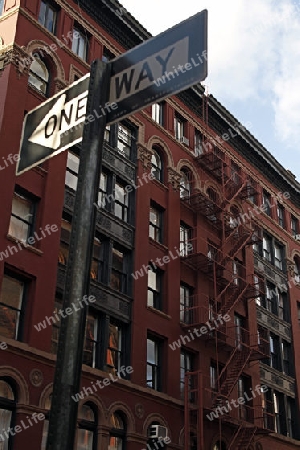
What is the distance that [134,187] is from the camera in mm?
29359

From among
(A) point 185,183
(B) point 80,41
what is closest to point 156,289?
(A) point 185,183

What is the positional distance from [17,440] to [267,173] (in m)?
30.6

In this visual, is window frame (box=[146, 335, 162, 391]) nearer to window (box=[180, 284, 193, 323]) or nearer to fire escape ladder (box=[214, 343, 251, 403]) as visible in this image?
window (box=[180, 284, 193, 323])

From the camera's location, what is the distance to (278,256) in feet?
142

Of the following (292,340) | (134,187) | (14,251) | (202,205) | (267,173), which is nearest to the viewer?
(14,251)

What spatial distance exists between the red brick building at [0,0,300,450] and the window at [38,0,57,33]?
0.11 m

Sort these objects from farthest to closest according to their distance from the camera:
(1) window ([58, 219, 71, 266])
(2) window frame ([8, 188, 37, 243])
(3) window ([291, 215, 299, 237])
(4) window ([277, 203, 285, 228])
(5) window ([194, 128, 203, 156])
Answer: (3) window ([291, 215, 299, 237]) < (4) window ([277, 203, 285, 228]) < (5) window ([194, 128, 203, 156]) < (1) window ([58, 219, 71, 266]) < (2) window frame ([8, 188, 37, 243])

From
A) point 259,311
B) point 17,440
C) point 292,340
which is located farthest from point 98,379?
point 292,340

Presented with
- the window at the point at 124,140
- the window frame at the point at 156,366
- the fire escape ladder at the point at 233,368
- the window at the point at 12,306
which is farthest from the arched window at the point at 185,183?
the window at the point at 12,306

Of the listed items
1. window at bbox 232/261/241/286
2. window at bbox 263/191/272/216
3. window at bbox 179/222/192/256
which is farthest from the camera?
window at bbox 263/191/272/216

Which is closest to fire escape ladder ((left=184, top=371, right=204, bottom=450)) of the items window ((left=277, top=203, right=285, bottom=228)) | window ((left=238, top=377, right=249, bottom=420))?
window ((left=238, top=377, right=249, bottom=420))

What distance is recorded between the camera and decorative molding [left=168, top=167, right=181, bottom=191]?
32.5 m

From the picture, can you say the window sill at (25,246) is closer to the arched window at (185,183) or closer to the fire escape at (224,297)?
the fire escape at (224,297)

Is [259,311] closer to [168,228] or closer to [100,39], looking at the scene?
[168,228]
